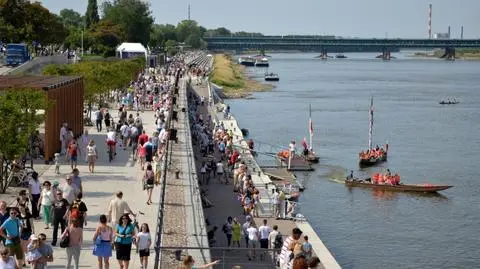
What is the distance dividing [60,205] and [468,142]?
55772mm

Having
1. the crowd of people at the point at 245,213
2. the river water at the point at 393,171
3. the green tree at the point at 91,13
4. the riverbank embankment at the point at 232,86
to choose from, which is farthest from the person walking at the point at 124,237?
the green tree at the point at 91,13

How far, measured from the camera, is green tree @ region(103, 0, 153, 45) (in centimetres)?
14525

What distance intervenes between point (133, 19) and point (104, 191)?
409 feet

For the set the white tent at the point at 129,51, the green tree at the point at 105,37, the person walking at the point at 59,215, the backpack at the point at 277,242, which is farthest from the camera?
the green tree at the point at 105,37

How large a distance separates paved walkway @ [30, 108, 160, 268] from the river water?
26.9ft

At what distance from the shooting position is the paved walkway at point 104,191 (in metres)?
17.2

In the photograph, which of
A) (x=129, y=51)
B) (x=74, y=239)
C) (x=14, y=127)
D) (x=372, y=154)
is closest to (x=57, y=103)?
(x=14, y=127)

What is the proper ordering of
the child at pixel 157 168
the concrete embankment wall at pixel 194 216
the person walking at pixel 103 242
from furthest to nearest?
the child at pixel 157 168 < the concrete embankment wall at pixel 194 216 < the person walking at pixel 103 242

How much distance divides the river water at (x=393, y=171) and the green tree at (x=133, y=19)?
36.0m

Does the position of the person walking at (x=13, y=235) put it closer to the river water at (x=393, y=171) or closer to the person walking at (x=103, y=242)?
the person walking at (x=103, y=242)

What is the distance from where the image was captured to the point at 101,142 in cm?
3456

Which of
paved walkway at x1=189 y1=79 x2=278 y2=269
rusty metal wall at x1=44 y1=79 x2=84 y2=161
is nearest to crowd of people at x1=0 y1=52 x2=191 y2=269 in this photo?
rusty metal wall at x1=44 y1=79 x2=84 y2=161

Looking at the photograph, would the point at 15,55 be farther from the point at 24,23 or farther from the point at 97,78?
the point at 97,78

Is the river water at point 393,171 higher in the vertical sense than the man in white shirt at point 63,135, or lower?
lower
